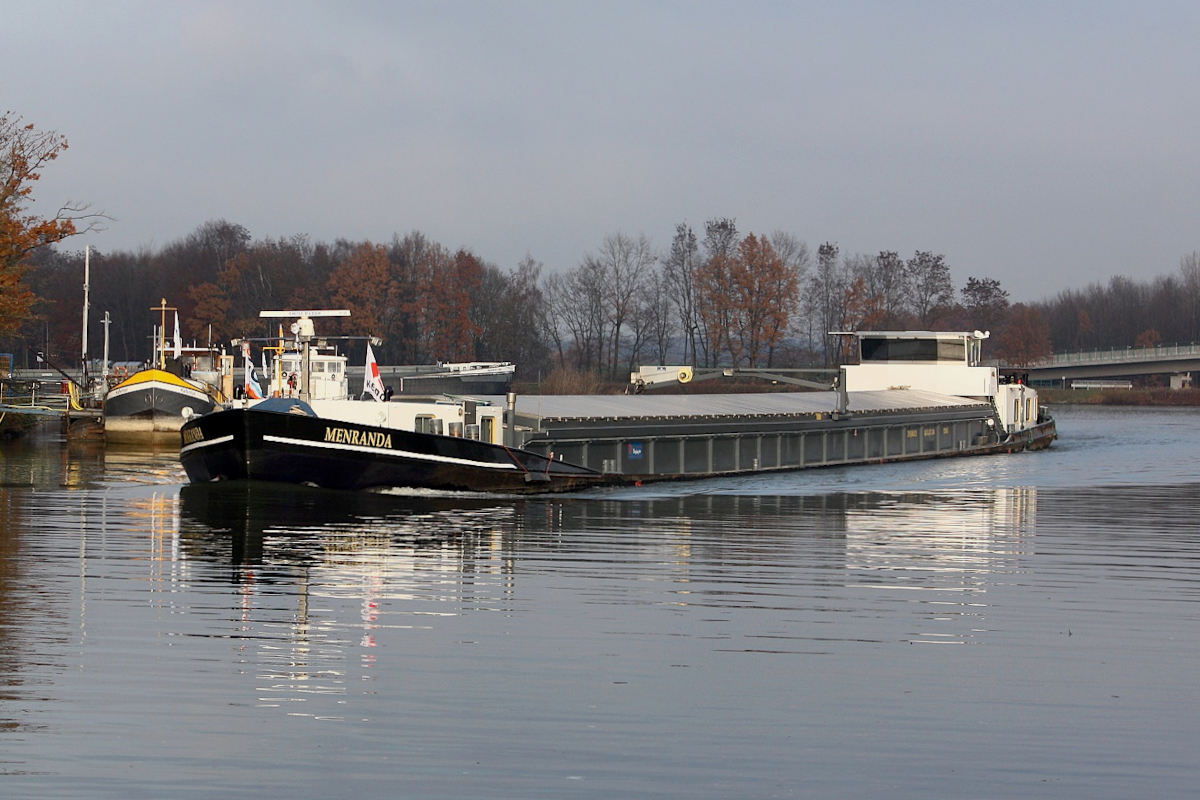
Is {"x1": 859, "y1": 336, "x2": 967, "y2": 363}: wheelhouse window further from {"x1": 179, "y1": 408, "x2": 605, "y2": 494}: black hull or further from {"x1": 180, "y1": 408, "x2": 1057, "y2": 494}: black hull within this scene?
{"x1": 179, "y1": 408, "x2": 605, "y2": 494}: black hull

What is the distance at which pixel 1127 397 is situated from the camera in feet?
341

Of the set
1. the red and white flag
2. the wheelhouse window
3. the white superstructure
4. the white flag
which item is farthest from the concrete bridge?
the red and white flag

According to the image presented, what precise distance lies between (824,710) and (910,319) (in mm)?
112039

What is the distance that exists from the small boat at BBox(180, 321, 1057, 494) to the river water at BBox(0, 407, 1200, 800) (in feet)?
7.89

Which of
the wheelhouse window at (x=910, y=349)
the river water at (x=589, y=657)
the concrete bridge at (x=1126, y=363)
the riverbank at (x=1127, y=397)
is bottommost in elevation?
the river water at (x=589, y=657)

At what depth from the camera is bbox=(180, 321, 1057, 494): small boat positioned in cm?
2489

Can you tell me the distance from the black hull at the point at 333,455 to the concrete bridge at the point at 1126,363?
321 ft

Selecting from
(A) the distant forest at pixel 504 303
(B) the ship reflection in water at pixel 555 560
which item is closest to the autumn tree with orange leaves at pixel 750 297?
(A) the distant forest at pixel 504 303

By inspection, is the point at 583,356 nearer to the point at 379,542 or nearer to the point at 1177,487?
the point at 1177,487

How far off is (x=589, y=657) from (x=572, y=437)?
17.3 metres

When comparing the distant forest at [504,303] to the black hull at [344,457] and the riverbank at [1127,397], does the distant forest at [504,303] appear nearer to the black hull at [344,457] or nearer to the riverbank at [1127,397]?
the riverbank at [1127,397]

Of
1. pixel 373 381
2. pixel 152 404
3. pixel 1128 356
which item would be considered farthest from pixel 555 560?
pixel 1128 356

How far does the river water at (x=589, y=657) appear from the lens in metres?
8.39

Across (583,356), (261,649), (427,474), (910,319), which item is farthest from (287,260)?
(261,649)
